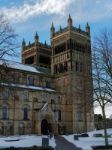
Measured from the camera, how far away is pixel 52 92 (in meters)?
84.7

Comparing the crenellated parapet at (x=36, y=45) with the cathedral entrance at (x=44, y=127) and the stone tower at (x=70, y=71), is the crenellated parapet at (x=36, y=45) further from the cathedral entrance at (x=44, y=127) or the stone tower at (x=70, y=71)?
the cathedral entrance at (x=44, y=127)

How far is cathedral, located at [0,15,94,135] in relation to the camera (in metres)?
74.4

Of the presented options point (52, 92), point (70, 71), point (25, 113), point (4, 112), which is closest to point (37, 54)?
point (70, 71)

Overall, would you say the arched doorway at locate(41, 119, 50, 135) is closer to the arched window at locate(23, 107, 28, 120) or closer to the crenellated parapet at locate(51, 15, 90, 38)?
the arched window at locate(23, 107, 28, 120)

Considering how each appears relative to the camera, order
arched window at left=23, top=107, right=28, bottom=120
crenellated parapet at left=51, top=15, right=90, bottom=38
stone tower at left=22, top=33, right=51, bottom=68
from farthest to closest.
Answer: stone tower at left=22, top=33, right=51, bottom=68 → crenellated parapet at left=51, top=15, right=90, bottom=38 → arched window at left=23, top=107, right=28, bottom=120

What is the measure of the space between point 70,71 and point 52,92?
24.2 ft

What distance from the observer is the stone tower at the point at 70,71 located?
82.9m

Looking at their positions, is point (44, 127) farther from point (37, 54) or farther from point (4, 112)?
point (37, 54)

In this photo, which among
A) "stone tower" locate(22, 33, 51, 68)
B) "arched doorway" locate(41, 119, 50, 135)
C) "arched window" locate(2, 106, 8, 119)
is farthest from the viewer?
"stone tower" locate(22, 33, 51, 68)

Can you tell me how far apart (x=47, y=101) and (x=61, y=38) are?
20.1m

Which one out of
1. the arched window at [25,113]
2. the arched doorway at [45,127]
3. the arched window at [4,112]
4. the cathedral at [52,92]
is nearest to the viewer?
the arched window at [4,112]

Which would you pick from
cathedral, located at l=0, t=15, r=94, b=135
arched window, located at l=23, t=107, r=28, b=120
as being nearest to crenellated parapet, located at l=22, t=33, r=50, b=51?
cathedral, located at l=0, t=15, r=94, b=135

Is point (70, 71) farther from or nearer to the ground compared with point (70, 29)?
nearer to the ground

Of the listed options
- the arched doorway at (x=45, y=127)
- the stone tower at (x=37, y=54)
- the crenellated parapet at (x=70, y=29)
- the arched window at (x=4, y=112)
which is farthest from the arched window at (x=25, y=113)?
the crenellated parapet at (x=70, y=29)
